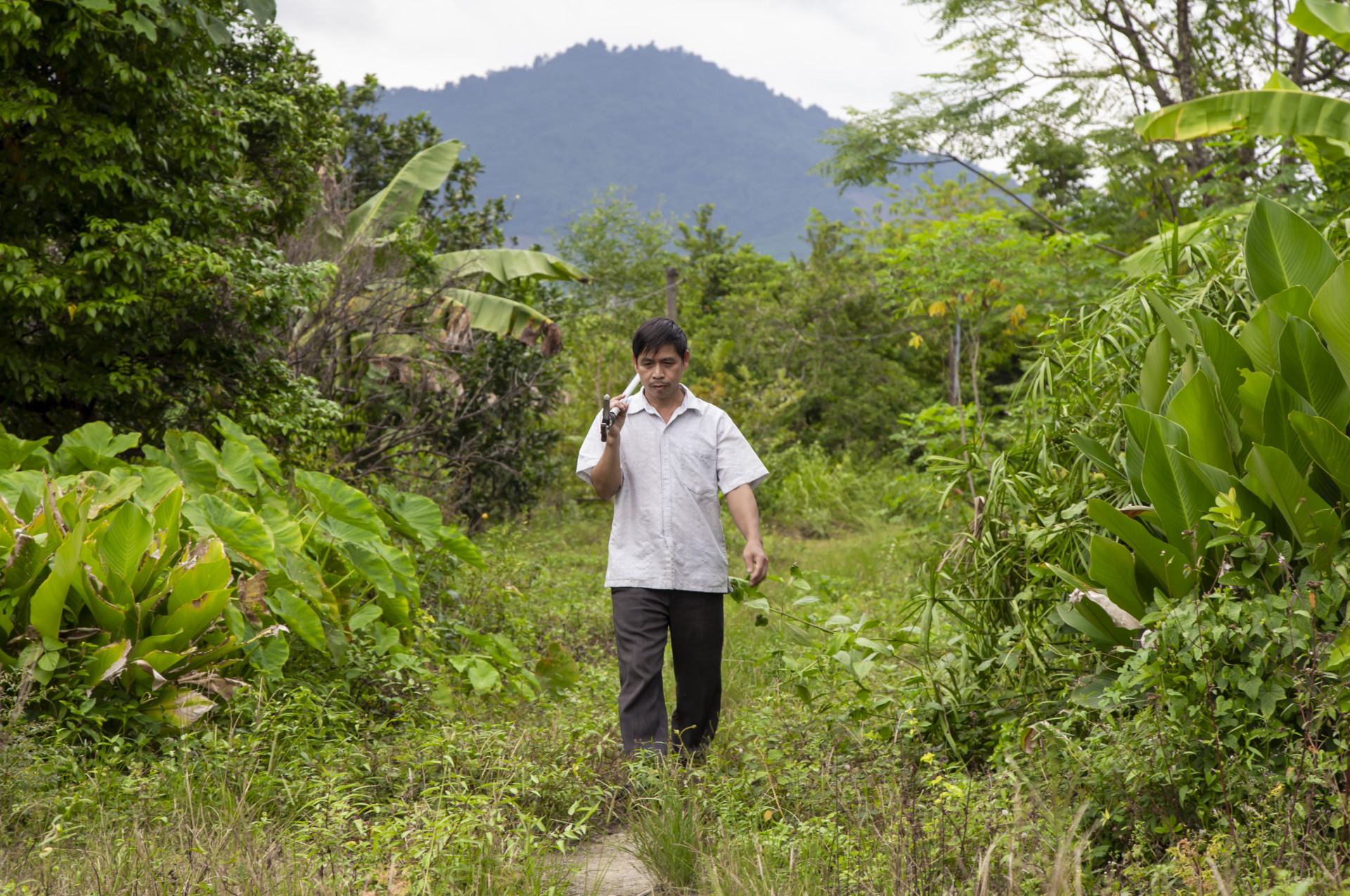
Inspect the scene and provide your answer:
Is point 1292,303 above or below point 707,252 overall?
below

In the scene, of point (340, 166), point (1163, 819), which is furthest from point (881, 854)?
point (340, 166)

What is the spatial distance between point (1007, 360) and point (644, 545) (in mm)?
14981

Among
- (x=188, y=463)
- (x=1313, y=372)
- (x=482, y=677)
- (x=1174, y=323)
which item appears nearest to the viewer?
(x=1313, y=372)

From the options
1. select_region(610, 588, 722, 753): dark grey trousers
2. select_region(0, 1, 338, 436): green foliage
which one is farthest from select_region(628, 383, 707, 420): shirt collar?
select_region(0, 1, 338, 436): green foliage

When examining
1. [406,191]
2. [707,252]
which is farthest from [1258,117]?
[707,252]

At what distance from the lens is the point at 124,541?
3654 mm

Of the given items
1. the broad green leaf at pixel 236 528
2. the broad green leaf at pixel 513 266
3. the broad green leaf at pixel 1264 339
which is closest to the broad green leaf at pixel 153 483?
the broad green leaf at pixel 236 528

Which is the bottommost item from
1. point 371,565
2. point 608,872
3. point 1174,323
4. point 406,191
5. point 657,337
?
point 608,872

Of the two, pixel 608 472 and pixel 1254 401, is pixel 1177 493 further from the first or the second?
pixel 608 472

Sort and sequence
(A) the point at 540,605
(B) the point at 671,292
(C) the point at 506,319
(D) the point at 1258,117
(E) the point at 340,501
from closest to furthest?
1. (E) the point at 340,501
2. (D) the point at 1258,117
3. (A) the point at 540,605
4. (C) the point at 506,319
5. (B) the point at 671,292

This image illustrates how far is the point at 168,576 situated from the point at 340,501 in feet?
4.52

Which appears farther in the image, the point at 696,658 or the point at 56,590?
the point at 696,658

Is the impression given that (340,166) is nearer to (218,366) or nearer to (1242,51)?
(218,366)

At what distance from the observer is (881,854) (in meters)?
2.51
